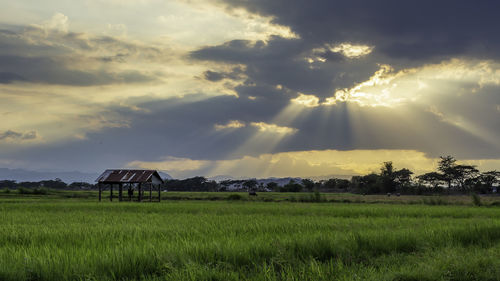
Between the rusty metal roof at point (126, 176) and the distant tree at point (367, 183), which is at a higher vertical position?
the rusty metal roof at point (126, 176)

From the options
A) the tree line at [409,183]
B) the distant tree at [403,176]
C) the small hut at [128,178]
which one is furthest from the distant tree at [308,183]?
the small hut at [128,178]

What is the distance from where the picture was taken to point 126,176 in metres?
44.8

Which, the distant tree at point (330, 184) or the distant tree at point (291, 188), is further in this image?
the distant tree at point (330, 184)

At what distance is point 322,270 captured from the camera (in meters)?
6.09

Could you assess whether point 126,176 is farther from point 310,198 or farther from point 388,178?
point 388,178

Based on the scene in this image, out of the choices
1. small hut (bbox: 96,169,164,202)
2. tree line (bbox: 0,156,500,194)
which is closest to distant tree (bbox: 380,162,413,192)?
tree line (bbox: 0,156,500,194)

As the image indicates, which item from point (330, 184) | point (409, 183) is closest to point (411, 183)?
point (409, 183)

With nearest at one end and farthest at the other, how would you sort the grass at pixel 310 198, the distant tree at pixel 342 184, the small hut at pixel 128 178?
the grass at pixel 310 198
the small hut at pixel 128 178
the distant tree at pixel 342 184

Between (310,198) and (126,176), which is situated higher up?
(126,176)

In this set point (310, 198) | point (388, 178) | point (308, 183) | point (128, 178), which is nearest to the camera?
point (128, 178)

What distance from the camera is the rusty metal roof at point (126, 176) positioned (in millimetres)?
43938

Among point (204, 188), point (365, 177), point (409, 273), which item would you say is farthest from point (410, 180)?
point (409, 273)

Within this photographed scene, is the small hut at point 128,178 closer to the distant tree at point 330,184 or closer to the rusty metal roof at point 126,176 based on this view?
the rusty metal roof at point 126,176

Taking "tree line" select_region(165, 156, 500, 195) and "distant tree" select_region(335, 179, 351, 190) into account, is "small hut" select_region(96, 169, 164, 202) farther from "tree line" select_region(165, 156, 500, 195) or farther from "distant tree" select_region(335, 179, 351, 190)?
"distant tree" select_region(335, 179, 351, 190)
